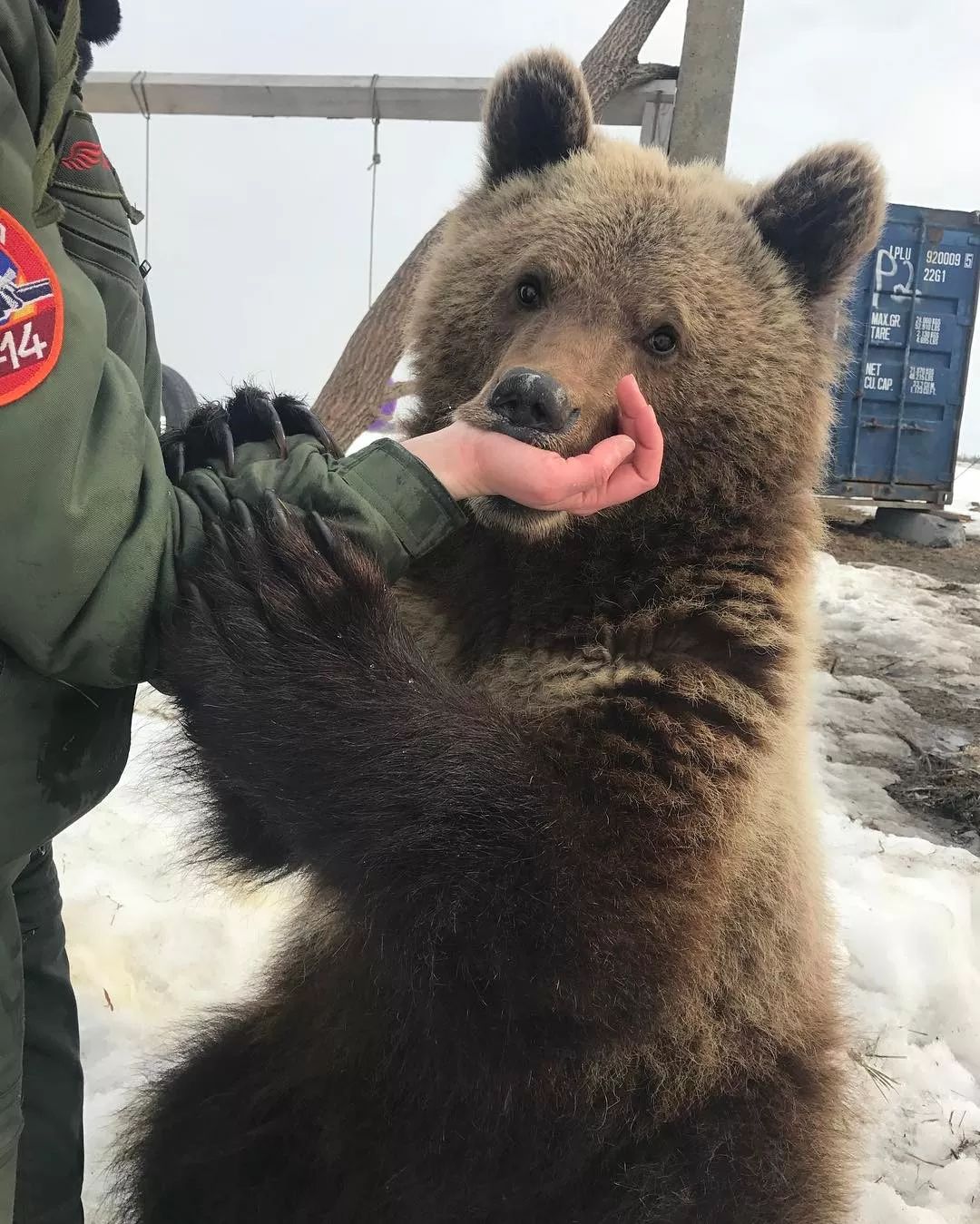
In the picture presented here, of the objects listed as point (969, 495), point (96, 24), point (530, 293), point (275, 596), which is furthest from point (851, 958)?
point (969, 495)

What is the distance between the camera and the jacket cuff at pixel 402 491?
66.9 inches

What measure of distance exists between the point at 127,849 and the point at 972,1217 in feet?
11.1

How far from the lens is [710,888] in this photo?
1884 mm

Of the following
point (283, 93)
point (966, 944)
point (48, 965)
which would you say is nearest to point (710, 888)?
point (48, 965)

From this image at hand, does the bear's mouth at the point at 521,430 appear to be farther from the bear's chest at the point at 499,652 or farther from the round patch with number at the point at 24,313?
the round patch with number at the point at 24,313

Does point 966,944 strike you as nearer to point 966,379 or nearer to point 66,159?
point 66,159

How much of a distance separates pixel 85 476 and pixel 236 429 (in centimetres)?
66

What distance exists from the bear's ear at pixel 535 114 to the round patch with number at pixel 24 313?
193 centimetres

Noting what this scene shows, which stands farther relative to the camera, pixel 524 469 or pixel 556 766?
pixel 556 766

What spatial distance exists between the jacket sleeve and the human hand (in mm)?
78

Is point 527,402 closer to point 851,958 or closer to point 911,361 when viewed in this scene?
point 851,958

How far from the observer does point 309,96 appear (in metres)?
7.37

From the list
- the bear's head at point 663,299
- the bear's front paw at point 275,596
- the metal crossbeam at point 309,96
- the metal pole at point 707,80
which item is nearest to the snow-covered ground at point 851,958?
the bear's front paw at point 275,596

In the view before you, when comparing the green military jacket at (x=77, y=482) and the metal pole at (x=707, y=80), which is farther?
the metal pole at (x=707, y=80)
